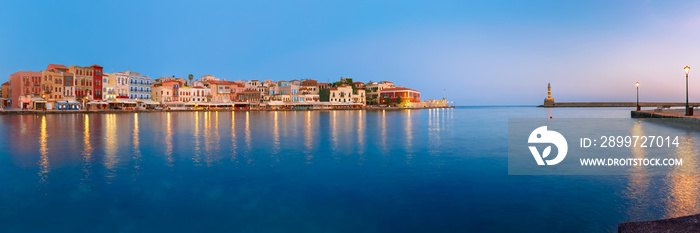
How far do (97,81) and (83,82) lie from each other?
2.21 m

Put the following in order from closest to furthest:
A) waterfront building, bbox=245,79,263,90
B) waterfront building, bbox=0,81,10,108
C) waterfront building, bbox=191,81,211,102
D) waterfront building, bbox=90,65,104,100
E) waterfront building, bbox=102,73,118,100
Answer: waterfront building, bbox=90,65,104,100
waterfront building, bbox=102,73,118,100
waterfront building, bbox=0,81,10,108
waterfront building, bbox=191,81,211,102
waterfront building, bbox=245,79,263,90

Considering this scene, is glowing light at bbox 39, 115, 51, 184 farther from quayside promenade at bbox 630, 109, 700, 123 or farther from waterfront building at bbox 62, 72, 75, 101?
waterfront building at bbox 62, 72, 75, 101

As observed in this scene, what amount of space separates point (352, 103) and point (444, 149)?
92.9 m

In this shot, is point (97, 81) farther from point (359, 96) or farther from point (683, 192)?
point (683, 192)

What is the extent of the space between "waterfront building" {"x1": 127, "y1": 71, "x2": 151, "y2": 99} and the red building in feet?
21.2

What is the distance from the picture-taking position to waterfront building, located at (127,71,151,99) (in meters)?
78.4

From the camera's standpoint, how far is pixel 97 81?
70750mm

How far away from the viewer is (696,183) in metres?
9.45

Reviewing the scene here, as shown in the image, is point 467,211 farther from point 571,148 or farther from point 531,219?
point 571,148

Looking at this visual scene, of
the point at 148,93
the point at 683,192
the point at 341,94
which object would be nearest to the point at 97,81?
the point at 148,93

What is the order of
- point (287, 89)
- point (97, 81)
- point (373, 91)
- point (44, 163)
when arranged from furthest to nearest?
point (373, 91)
point (287, 89)
point (97, 81)
point (44, 163)

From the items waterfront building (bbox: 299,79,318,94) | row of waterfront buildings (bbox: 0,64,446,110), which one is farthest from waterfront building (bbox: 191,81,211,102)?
waterfront building (bbox: 299,79,318,94)

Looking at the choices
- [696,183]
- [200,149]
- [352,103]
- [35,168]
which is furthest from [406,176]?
[352,103]

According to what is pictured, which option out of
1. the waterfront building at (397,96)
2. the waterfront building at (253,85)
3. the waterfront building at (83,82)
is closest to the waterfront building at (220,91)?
the waterfront building at (253,85)
